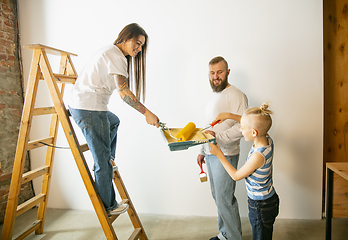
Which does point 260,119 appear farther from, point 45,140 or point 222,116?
point 45,140

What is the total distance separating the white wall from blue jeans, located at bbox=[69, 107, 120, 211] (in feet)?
2.80

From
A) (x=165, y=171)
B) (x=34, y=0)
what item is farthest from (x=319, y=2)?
(x=34, y=0)

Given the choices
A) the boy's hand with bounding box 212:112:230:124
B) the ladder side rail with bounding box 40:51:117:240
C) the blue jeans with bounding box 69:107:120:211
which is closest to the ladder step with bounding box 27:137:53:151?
the ladder side rail with bounding box 40:51:117:240

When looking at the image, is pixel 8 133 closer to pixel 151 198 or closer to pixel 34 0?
pixel 34 0

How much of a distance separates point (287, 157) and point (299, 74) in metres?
0.82

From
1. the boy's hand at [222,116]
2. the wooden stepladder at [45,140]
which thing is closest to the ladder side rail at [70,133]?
the wooden stepladder at [45,140]

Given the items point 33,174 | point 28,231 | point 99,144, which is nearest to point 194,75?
point 99,144

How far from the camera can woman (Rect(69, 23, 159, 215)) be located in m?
1.54

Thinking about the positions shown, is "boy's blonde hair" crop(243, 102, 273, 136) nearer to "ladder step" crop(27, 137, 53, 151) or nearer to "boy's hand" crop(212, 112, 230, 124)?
"boy's hand" crop(212, 112, 230, 124)

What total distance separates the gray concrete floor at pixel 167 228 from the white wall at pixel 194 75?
0.12m

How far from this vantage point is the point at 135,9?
7.80 feet

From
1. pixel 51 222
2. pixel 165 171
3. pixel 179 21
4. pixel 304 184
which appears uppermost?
pixel 179 21

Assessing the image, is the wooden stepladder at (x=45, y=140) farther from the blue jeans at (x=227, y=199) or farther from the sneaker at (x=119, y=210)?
the blue jeans at (x=227, y=199)

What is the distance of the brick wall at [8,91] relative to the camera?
2.38 meters
